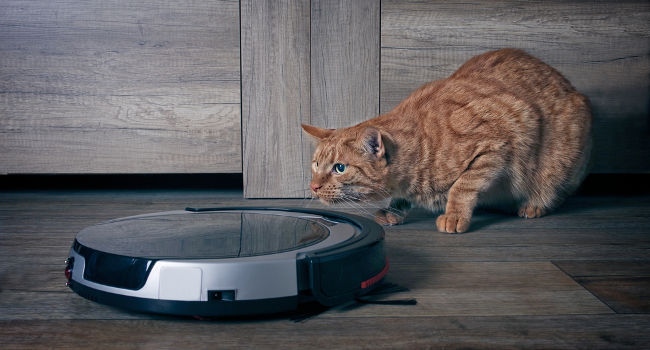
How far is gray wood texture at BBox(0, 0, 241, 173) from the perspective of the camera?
1.80 metres

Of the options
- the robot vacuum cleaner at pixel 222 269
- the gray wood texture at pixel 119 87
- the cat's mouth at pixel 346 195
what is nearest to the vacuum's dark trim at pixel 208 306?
the robot vacuum cleaner at pixel 222 269

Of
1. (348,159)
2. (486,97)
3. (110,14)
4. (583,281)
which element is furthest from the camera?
(110,14)

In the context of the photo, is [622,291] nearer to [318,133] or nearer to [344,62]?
[318,133]

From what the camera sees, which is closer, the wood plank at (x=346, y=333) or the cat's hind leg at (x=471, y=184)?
the wood plank at (x=346, y=333)

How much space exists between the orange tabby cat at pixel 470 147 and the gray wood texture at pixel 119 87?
1.75ft

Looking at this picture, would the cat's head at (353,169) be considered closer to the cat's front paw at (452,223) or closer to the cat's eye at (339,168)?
the cat's eye at (339,168)

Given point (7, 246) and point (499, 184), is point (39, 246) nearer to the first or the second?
point (7, 246)

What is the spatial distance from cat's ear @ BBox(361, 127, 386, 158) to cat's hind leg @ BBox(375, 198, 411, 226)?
0.22 meters

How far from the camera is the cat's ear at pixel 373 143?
1348mm

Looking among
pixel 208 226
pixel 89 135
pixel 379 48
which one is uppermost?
pixel 379 48

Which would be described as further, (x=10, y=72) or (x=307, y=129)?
(x=10, y=72)

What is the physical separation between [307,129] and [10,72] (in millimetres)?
1098

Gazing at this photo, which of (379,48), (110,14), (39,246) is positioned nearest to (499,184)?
(379,48)

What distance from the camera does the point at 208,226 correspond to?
100 cm
